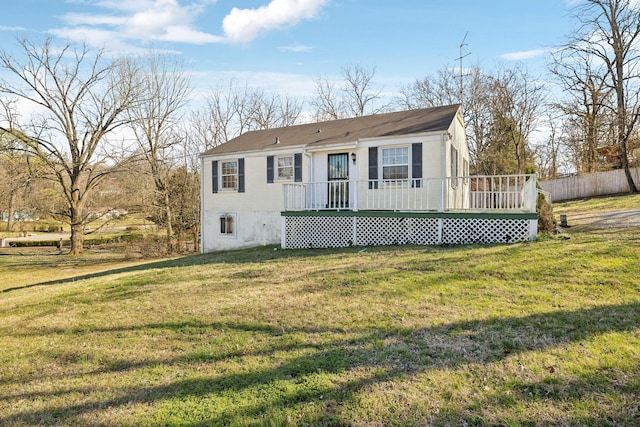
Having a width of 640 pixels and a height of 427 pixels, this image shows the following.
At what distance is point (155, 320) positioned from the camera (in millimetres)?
5469

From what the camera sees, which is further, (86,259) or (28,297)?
(86,259)

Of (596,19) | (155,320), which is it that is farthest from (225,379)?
(596,19)

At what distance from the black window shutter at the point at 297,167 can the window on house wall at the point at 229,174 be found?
2832 millimetres

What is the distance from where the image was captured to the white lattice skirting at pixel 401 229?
8734 mm

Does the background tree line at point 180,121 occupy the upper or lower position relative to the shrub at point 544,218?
upper

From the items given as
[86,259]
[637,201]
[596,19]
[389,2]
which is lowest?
[86,259]

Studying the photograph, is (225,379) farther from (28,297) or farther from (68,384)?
(28,297)

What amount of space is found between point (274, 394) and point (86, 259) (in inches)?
817

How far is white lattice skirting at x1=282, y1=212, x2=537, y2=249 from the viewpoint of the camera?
28.7 feet

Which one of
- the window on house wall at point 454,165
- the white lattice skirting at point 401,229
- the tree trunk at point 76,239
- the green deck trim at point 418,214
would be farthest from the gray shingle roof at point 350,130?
the tree trunk at point 76,239

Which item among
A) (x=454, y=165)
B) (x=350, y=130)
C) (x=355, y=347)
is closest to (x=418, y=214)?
(x=454, y=165)

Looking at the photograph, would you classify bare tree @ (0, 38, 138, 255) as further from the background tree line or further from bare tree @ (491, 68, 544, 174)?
bare tree @ (491, 68, 544, 174)

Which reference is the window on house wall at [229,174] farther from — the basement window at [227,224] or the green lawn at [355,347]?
the green lawn at [355,347]

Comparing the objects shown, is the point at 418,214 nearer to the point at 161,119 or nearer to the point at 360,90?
the point at 161,119
